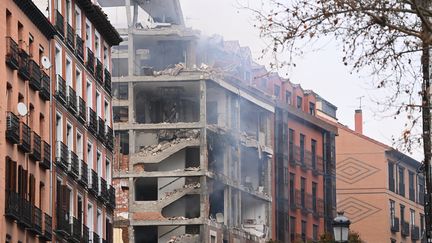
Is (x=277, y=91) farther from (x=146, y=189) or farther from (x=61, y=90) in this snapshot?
(x=61, y=90)

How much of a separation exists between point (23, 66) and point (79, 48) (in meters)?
13.4

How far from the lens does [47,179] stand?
7100 centimetres

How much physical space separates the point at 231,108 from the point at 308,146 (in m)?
13.9

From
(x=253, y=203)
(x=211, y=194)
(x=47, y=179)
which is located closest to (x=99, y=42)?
(x=47, y=179)

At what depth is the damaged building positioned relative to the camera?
104m

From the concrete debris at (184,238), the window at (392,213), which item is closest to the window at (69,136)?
the concrete debris at (184,238)

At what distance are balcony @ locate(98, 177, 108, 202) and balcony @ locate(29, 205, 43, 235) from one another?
14.1 meters

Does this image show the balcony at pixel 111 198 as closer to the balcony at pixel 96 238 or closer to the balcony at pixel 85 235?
the balcony at pixel 96 238

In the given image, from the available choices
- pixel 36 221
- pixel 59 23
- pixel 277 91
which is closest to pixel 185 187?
pixel 277 91

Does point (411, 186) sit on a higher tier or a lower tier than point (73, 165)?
higher

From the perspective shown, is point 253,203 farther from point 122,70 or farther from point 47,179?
point 47,179

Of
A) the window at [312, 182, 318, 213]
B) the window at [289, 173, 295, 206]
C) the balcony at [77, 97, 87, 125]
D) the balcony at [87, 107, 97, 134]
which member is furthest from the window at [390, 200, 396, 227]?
the balcony at [77, 97, 87, 125]

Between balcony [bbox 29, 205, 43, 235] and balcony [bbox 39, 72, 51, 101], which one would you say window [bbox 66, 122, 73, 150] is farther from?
balcony [bbox 29, 205, 43, 235]

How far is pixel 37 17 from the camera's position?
228 feet
